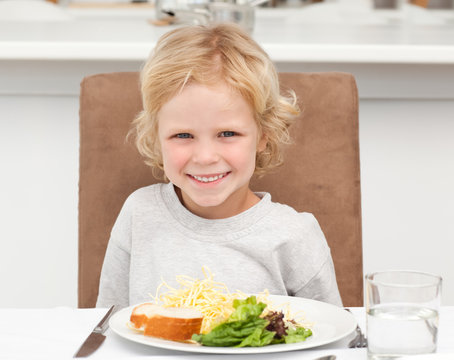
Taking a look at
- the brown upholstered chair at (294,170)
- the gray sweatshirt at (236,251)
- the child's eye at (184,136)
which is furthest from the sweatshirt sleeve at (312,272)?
the child's eye at (184,136)

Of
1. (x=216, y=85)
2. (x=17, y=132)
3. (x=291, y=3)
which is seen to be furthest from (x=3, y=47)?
(x=291, y=3)

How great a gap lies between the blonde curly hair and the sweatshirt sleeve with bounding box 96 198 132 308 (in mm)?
118

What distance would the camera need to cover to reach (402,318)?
0.71 m

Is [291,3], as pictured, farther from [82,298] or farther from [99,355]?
[99,355]

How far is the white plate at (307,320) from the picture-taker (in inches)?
30.1

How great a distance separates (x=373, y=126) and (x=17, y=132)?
2.84 ft

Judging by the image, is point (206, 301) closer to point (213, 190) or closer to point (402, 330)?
point (402, 330)

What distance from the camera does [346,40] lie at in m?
1.97

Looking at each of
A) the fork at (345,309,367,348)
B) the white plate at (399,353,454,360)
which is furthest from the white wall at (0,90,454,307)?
the white plate at (399,353,454,360)

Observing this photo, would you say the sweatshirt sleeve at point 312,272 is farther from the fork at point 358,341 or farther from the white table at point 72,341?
the fork at point 358,341

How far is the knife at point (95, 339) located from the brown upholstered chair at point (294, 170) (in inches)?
20.8

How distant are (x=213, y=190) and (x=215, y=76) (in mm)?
173

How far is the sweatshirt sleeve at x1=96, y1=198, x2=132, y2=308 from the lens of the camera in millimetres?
1340

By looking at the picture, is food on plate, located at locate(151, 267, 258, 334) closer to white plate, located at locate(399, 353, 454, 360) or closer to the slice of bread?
the slice of bread
